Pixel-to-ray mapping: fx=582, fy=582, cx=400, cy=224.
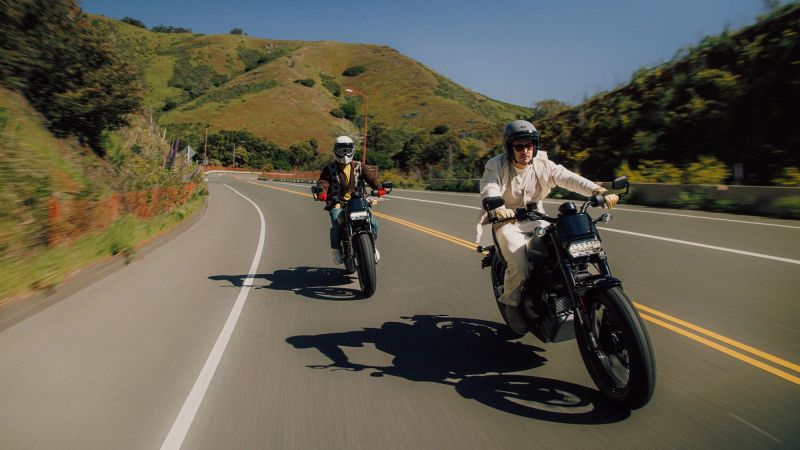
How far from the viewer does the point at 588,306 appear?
13.2 ft

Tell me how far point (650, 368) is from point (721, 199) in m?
14.8

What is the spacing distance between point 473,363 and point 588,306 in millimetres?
1347

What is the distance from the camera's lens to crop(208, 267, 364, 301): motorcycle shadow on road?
8133 mm

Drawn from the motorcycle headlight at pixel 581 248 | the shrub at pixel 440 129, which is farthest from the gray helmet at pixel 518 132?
the shrub at pixel 440 129

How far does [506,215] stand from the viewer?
14.9 ft

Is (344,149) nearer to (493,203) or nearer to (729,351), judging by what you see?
(493,203)

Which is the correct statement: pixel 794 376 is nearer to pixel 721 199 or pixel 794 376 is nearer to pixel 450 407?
pixel 450 407

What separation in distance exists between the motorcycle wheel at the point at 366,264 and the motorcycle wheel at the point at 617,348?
12.6 ft

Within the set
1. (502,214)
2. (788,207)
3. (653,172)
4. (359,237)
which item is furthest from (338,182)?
(653,172)

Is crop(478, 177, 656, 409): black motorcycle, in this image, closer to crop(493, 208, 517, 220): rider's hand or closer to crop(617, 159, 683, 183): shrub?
crop(493, 208, 517, 220): rider's hand

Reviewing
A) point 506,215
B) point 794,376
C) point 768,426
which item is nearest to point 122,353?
point 506,215

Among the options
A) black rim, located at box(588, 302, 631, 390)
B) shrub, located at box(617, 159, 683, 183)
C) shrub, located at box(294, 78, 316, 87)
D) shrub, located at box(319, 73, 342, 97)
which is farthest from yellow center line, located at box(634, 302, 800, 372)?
shrub, located at box(319, 73, 342, 97)

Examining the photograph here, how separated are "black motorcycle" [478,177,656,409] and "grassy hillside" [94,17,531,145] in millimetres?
90298

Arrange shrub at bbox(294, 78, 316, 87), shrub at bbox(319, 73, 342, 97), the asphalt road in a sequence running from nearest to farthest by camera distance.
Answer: the asphalt road
shrub at bbox(294, 78, 316, 87)
shrub at bbox(319, 73, 342, 97)
